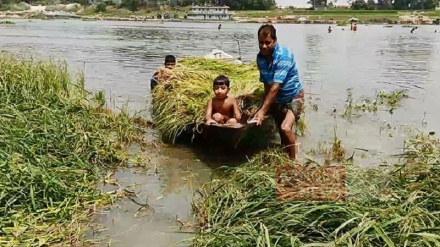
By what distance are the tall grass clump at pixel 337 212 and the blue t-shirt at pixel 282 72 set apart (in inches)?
53.3

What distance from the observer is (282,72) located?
5.89 m

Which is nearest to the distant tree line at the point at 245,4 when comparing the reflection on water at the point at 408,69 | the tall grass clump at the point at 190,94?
the reflection on water at the point at 408,69

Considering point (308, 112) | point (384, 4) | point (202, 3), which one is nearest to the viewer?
point (308, 112)

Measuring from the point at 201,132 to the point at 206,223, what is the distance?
2429 mm

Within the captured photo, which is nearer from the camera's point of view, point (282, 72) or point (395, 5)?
point (282, 72)

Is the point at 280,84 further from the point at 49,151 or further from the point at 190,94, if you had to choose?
the point at 49,151

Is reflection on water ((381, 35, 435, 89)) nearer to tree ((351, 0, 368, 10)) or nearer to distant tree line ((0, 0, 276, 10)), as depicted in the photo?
tree ((351, 0, 368, 10))

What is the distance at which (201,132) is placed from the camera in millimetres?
6758

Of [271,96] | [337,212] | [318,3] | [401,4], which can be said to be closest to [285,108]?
[271,96]

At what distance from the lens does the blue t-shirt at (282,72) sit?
5887 mm

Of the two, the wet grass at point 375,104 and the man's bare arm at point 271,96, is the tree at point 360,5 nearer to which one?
the wet grass at point 375,104

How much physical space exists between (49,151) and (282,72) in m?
2.81

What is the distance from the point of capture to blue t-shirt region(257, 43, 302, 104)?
5.89 meters

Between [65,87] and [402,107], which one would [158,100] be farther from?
[402,107]
